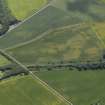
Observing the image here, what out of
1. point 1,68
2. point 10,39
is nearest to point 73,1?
point 10,39

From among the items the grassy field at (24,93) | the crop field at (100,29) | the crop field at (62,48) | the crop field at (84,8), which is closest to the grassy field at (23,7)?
the crop field at (84,8)

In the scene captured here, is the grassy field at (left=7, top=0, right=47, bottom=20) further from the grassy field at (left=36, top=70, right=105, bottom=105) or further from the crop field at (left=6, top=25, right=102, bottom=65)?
the grassy field at (left=36, top=70, right=105, bottom=105)

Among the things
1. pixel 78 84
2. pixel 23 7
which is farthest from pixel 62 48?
pixel 23 7

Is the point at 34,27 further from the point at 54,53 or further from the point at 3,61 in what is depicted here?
the point at 3,61

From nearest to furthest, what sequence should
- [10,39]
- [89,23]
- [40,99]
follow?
[40,99] → [10,39] → [89,23]

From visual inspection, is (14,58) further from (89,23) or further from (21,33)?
(89,23)

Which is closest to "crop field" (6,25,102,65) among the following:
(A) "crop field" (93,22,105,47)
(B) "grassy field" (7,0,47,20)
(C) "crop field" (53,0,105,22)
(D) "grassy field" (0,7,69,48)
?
(A) "crop field" (93,22,105,47)
